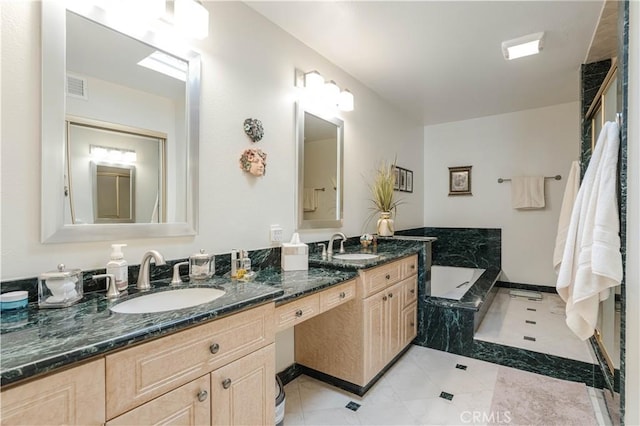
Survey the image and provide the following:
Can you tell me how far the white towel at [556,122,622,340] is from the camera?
1343mm

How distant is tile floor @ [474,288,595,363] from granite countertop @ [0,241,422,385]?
2045mm

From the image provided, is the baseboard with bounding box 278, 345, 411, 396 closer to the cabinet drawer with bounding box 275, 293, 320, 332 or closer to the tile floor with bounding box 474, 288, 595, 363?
the cabinet drawer with bounding box 275, 293, 320, 332

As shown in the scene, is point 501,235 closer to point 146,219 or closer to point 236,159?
point 236,159

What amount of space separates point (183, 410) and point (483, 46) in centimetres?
292

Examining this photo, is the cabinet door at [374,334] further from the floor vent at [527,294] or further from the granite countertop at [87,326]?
the floor vent at [527,294]

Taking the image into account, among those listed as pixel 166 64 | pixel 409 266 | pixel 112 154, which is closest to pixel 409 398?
pixel 409 266

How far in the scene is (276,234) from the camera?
2008 millimetres

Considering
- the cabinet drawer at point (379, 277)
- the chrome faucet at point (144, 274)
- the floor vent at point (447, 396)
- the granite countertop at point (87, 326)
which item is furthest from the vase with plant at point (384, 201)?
the chrome faucet at point (144, 274)

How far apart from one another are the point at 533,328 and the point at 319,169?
237 centimetres

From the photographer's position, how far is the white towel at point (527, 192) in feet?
12.7

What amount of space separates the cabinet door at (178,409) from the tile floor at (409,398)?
87 centimetres

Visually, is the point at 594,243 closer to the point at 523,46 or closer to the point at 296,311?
the point at 296,311

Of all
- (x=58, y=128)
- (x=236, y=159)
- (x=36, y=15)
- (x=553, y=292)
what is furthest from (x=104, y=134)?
(x=553, y=292)

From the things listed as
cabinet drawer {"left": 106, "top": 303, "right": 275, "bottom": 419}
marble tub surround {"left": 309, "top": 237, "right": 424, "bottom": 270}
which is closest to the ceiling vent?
cabinet drawer {"left": 106, "top": 303, "right": 275, "bottom": 419}
